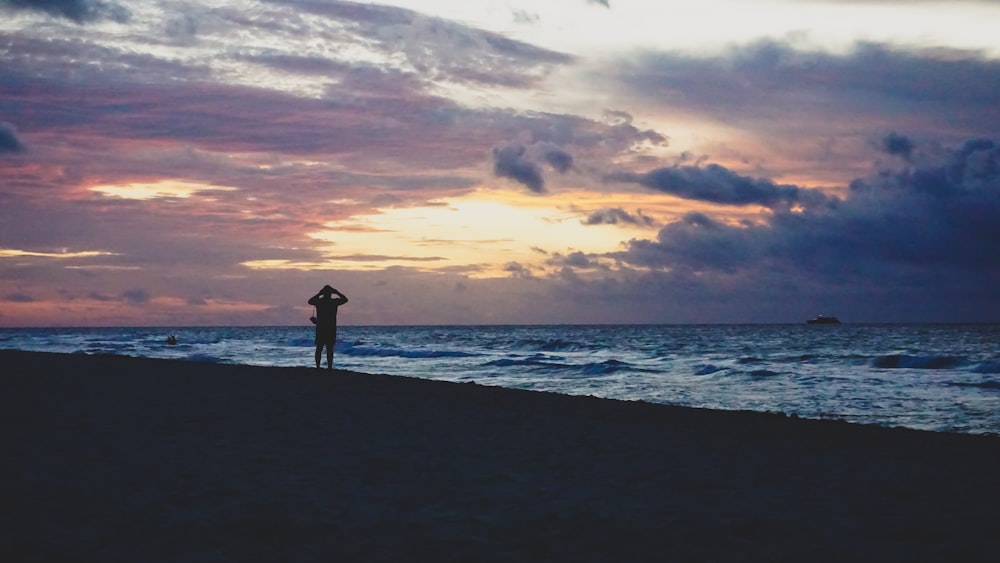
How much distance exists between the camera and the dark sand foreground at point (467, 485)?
5.66 m

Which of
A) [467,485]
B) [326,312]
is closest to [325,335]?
[326,312]

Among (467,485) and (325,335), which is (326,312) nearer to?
(325,335)

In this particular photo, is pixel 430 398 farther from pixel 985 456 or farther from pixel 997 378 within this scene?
pixel 997 378

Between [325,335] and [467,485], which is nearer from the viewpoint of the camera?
[467,485]

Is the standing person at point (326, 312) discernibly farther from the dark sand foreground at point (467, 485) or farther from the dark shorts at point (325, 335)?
the dark sand foreground at point (467, 485)

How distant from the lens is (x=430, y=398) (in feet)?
49.6

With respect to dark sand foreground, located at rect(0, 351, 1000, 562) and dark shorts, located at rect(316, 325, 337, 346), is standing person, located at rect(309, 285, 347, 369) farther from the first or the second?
dark sand foreground, located at rect(0, 351, 1000, 562)

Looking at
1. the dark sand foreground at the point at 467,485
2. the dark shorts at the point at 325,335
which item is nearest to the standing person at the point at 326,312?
the dark shorts at the point at 325,335

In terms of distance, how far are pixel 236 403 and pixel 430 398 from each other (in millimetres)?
3499

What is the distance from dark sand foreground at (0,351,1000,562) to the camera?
5.66 meters

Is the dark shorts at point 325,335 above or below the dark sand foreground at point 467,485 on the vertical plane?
above

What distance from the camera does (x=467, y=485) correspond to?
7641mm

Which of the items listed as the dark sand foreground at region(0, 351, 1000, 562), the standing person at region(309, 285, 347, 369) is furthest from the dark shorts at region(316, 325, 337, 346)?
the dark sand foreground at region(0, 351, 1000, 562)

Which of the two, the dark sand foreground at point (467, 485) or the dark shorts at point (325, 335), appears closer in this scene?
the dark sand foreground at point (467, 485)
